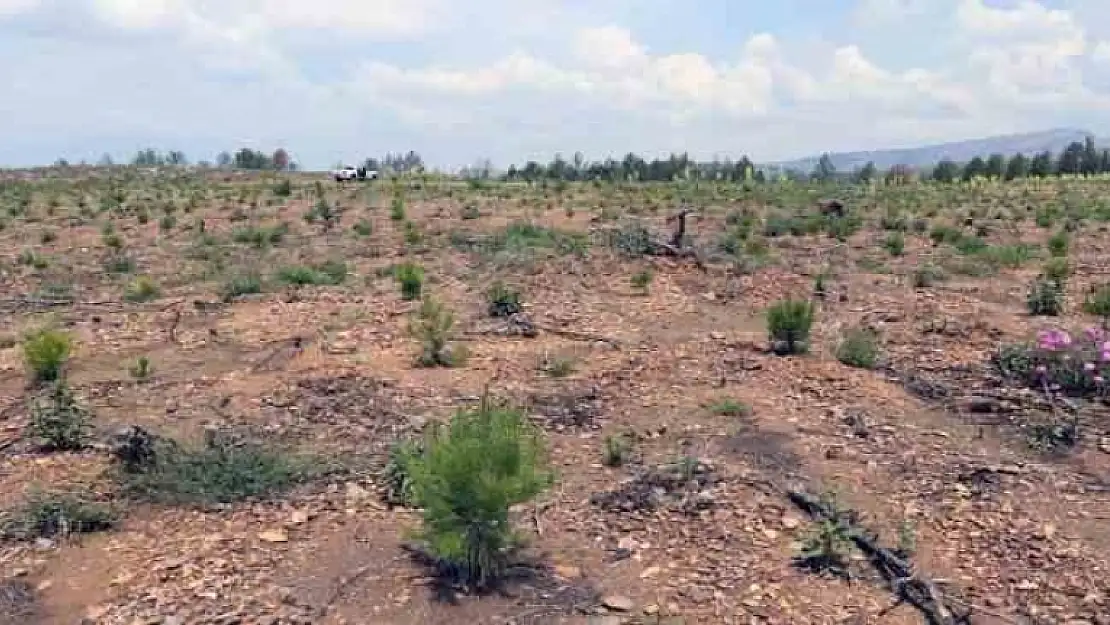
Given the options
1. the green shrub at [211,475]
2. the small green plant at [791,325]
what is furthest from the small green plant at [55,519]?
the small green plant at [791,325]

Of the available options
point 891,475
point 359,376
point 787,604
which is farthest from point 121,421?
point 891,475

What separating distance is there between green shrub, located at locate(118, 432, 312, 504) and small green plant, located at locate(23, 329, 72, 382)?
2.63 meters

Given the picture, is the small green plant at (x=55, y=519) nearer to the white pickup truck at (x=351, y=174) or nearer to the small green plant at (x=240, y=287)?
the small green plant at (x=240, y=287)

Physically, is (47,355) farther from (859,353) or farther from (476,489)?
(859,353)

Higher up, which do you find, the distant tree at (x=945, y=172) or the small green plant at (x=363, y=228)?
the small green plant at (x=363, y=228)

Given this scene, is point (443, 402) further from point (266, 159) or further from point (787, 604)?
point (266, 159)

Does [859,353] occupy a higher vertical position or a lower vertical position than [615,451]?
higher

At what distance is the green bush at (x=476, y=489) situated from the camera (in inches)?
181

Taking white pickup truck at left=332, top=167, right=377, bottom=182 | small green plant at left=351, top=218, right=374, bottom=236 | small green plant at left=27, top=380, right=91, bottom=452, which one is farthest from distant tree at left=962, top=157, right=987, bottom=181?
small green plant at left=27, top=380, right=91, bottom=452

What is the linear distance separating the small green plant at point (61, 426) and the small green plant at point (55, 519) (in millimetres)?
981

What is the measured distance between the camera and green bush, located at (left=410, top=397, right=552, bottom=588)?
4.60 metres

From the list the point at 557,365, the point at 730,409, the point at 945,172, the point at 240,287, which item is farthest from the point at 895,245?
the point at 945,172

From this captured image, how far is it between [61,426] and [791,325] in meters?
6.30

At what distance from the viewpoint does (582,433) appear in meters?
7.03
